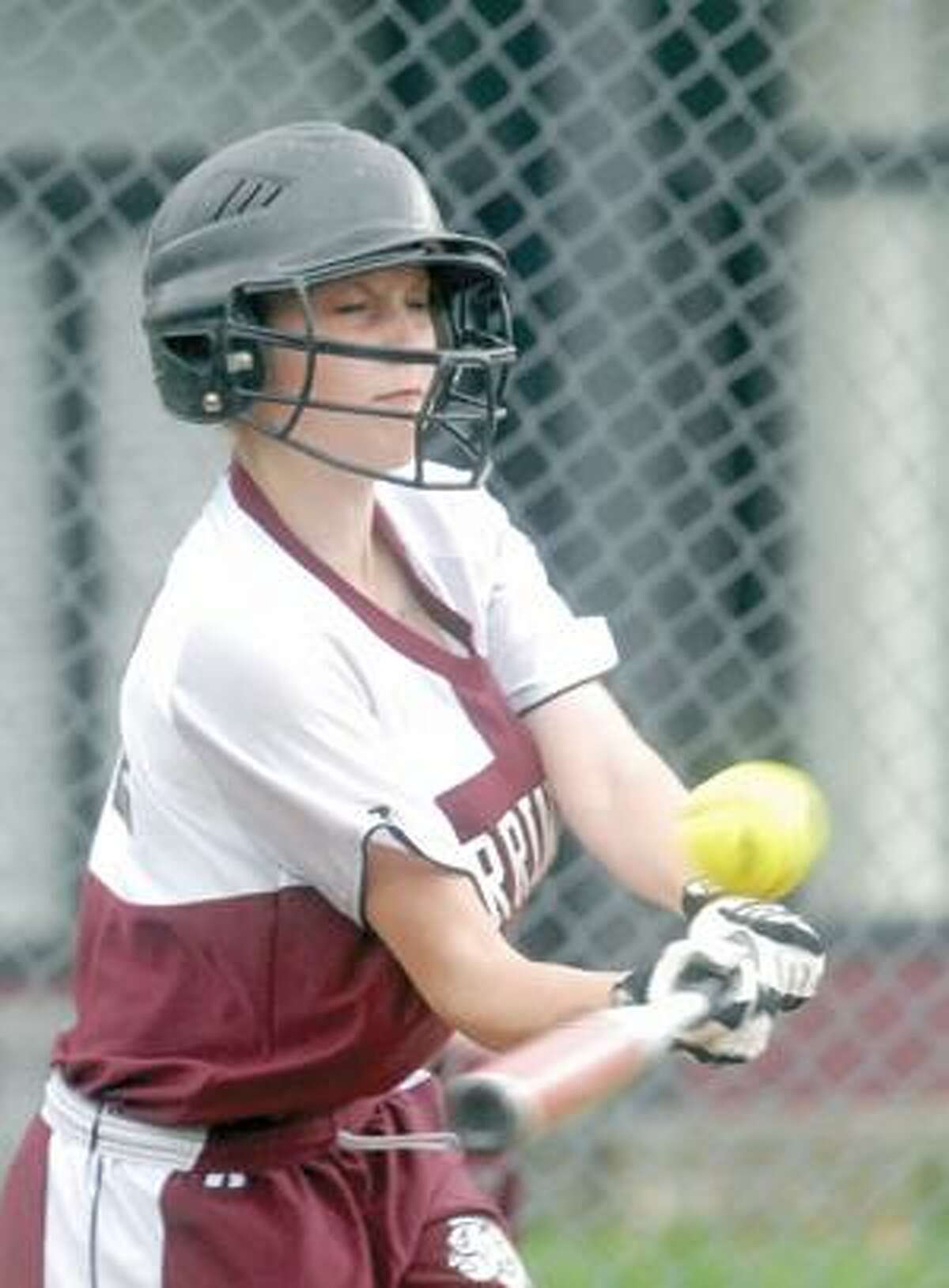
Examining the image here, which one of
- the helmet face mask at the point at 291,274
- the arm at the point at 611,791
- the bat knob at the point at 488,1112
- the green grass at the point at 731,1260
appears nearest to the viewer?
the bat knob at the point at 488,1112

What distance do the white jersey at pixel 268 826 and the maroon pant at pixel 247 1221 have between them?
7 centimetres

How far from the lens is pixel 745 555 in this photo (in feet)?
22.9

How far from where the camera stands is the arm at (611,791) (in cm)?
465

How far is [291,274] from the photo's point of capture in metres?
4.36

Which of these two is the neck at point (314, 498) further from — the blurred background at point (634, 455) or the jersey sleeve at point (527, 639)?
the blurred background at point (634, 455)

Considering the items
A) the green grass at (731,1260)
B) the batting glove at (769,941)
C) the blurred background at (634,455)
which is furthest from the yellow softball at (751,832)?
the green grass at (731,1260)

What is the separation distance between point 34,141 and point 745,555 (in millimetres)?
1217

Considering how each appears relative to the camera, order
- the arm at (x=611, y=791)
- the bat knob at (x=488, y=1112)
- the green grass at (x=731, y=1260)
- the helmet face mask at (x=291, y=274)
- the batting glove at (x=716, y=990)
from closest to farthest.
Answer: the bat knob at (x=488, y=1112), the batting glove at (x=716, y=990), the helmet face mask at (x=291, y=274), the arm at (x=611, y=791), the green grass at (x=731, y=1260)

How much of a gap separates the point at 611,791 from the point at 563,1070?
967 millimetres

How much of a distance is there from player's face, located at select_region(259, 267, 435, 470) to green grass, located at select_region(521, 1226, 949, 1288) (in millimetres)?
2507

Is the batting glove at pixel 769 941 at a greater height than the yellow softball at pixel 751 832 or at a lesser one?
lesser

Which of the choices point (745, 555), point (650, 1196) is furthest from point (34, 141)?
point (650, 1196)

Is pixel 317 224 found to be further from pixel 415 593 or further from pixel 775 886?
pixel 775 886

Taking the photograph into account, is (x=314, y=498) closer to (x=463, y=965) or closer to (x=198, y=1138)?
(x=463, y=965)
